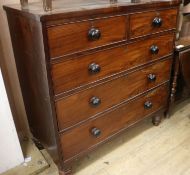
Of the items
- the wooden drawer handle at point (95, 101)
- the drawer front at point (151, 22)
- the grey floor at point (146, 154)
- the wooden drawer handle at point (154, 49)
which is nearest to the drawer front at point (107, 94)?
the wooden drawer handle at point (95, 101)

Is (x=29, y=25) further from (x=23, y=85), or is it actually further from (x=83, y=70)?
(x=23, y=85)

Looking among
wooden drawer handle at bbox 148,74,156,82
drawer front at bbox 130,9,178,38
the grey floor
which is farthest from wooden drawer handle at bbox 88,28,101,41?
the grey floor

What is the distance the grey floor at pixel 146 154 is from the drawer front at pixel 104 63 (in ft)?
1.87

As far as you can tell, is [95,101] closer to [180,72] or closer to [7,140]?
[7,140]

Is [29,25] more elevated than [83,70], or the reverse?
[29,25]

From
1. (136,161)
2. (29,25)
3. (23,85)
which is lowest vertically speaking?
(136,161)

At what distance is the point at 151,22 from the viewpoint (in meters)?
1.31

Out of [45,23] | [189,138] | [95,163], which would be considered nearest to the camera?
[45,23]

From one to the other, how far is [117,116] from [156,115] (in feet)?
1.62

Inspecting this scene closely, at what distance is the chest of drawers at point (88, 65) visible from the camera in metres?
1.02

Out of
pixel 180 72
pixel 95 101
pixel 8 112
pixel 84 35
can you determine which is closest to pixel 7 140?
pixel 8 112

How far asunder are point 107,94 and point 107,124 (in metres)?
0.22

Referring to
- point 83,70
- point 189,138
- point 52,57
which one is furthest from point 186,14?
point 52,57

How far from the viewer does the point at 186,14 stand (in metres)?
1.86
